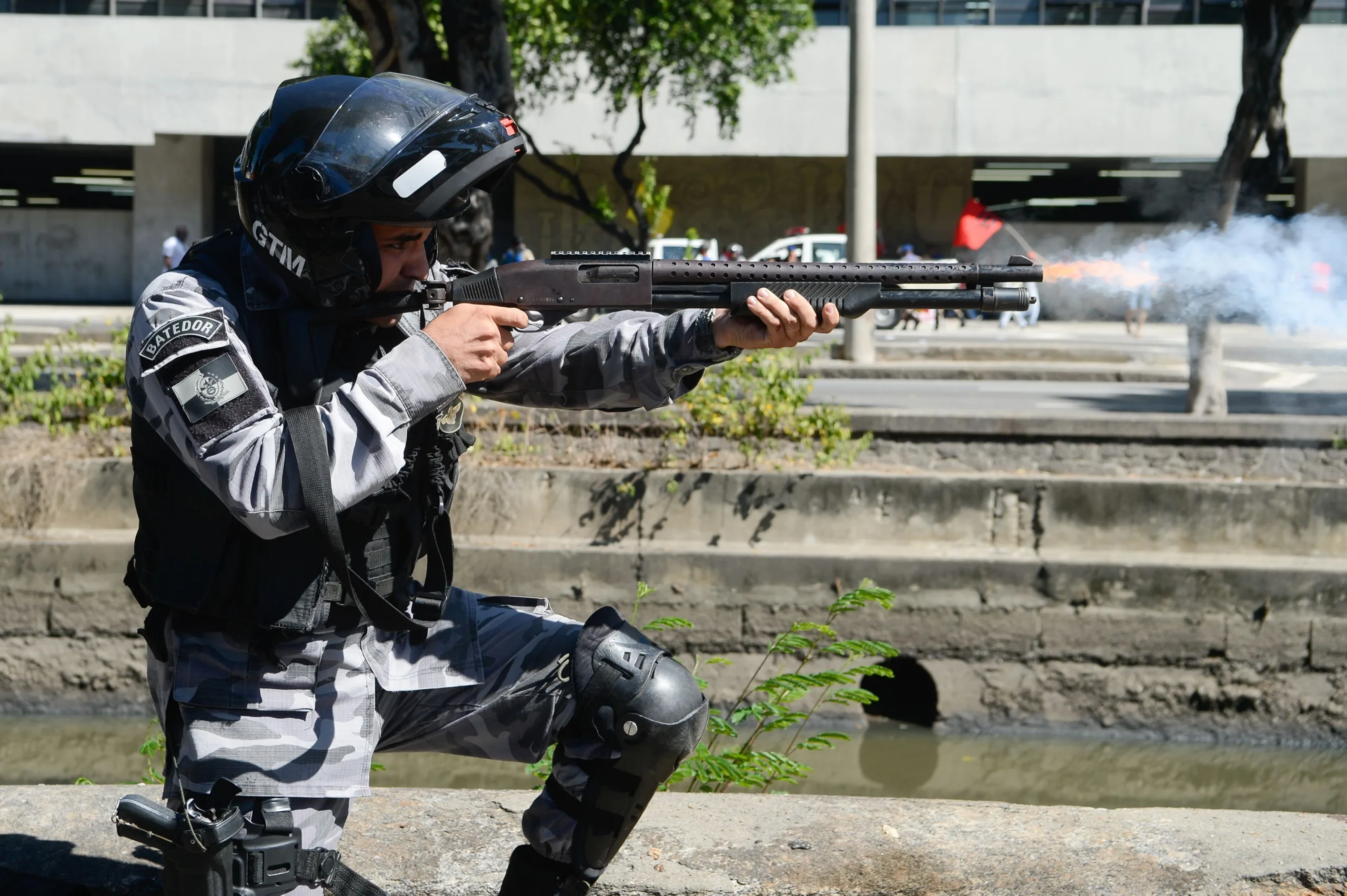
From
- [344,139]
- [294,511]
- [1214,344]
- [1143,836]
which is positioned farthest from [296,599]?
[1214,344]

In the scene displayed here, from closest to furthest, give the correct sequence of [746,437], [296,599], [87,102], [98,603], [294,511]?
1. [294,511]
2. [296,599]
3. [98,603]
4. [746,437]
5. [87,102]

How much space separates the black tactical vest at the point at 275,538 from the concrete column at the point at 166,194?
27344 millimetres

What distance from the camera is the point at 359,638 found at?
7.89 ft

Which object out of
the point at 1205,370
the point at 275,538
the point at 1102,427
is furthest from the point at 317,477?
the point at 1205,370

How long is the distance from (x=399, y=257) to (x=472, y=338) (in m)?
0.26

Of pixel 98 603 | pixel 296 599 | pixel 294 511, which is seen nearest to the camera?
pixel 294 511

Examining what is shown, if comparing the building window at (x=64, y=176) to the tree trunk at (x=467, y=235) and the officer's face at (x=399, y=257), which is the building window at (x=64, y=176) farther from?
the officer's face at (x=399, y=257)

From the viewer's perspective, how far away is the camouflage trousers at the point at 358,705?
7.32ft

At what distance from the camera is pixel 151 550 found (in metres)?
2.27

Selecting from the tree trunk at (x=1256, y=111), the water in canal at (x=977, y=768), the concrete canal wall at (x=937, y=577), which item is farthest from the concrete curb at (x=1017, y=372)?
the water in canal at (x=977, y=768)

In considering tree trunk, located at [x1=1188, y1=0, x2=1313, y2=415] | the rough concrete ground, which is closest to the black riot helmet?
the rough concrete ground

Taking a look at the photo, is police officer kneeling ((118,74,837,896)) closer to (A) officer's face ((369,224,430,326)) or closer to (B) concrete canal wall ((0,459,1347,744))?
(A) officer's face ((369,224,430,326))

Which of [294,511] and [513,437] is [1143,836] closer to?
[294,511]

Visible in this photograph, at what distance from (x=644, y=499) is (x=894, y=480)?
47.7 inches
